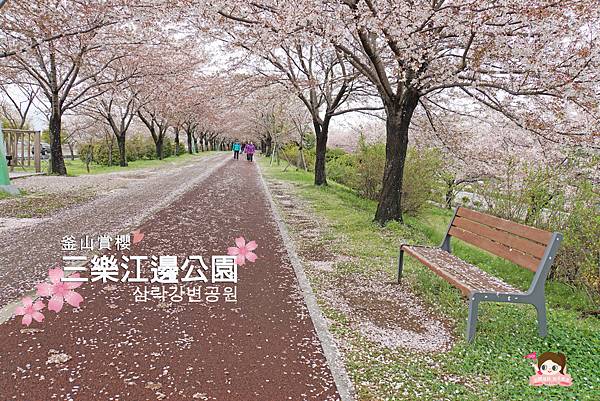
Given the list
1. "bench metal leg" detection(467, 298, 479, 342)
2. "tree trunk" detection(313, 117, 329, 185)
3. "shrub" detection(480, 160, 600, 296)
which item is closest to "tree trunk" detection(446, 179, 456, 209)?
"tree trunk" detection(313, 117, 329, 185)

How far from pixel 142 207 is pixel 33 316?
677 centimetres

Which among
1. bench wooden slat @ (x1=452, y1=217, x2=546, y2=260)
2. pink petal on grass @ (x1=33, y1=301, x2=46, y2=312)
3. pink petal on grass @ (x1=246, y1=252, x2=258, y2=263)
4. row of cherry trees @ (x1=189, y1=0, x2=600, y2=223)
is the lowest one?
pink petal on grass @ (x1=33, y1=301, x2=46, y2=312)

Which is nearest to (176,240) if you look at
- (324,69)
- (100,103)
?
(324,69)

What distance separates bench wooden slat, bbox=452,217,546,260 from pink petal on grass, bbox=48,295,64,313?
14.3 feet

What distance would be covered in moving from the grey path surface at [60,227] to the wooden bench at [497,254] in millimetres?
4307

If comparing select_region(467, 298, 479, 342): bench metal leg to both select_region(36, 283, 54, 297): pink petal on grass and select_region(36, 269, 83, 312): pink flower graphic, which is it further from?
select_region(36, 283, 54, 297): pink petal on grass

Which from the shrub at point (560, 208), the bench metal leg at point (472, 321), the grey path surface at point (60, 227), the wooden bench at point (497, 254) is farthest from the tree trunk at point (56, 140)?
the bench metal leg at point (472, 321)

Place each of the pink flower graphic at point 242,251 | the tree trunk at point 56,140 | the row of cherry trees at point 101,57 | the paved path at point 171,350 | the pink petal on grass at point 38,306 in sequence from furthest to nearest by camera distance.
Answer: the tree trunk at point 56,140, the row of cherry trees at point 101,57, the pink flower graphic at point 242,251, the pink petal on grass at point 38,306, the paved path at point 171,350

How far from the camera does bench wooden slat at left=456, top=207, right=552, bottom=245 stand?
3.97 meters

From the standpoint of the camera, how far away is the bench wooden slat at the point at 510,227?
397 centimetres

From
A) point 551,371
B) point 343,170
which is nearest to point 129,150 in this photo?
point 343,170

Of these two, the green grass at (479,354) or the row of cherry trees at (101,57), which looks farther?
the row of cherry trees at (101,57)

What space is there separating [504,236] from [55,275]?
4.96 meters

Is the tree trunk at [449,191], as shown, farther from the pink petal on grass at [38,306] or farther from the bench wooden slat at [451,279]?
the pink petal on grass at [38,306]
